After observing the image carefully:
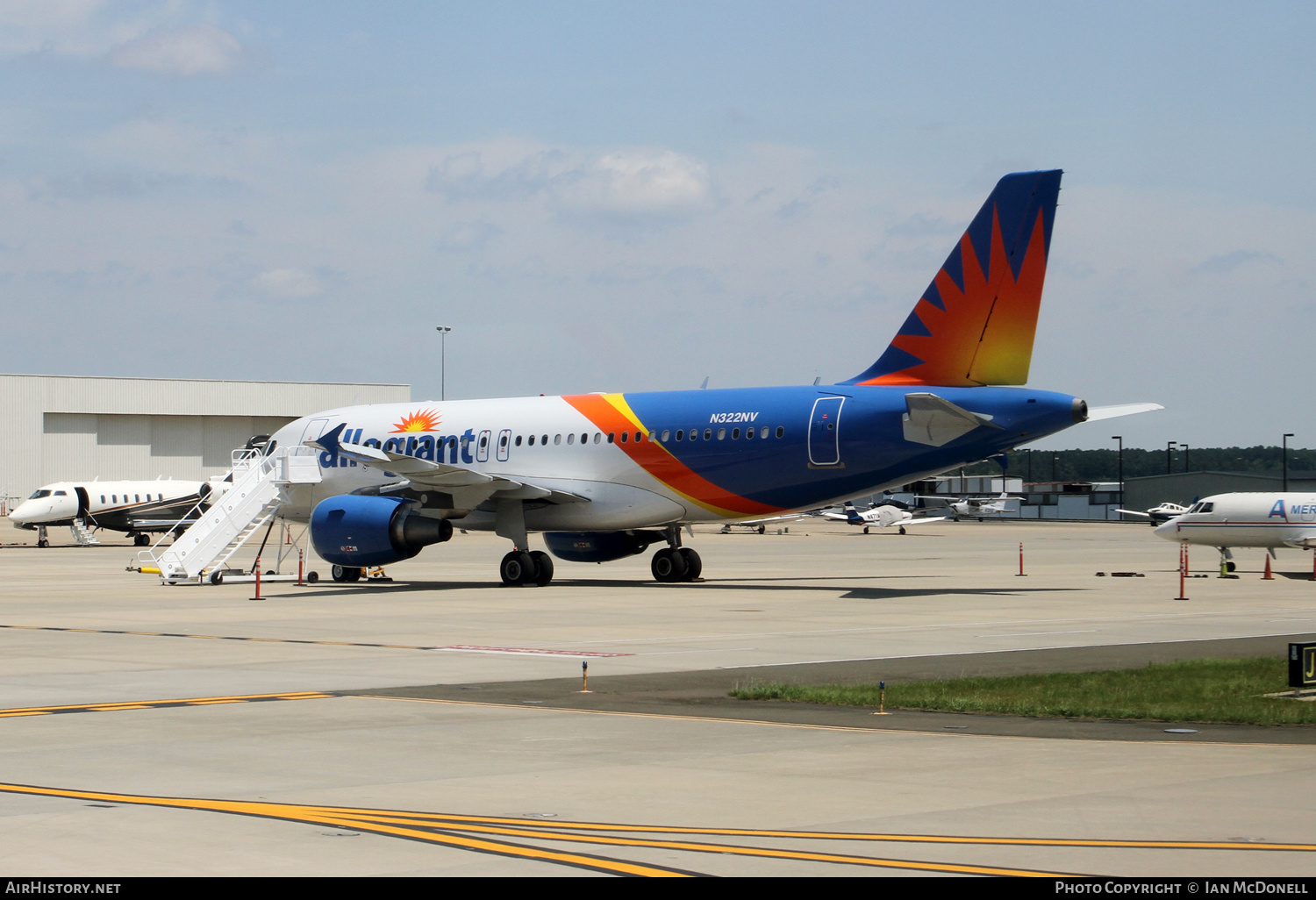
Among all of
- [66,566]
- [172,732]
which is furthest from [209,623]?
[66,566]

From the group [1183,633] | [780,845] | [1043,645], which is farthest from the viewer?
[1183,633]

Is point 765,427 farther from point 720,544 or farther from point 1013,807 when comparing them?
point 720,544

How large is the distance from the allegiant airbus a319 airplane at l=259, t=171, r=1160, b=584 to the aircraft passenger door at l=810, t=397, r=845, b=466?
1.4 inches

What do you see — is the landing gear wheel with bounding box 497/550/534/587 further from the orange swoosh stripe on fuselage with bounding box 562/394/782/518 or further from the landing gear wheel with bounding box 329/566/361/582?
the landing gear wheel with bounding box 329/566/361/582

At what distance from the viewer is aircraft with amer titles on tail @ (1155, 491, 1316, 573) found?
135 ft

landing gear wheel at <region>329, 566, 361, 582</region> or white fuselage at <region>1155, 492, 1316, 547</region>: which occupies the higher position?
white fuselage at <region>1155, 492, 1316, 547</region>

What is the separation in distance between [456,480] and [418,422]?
15.7ft

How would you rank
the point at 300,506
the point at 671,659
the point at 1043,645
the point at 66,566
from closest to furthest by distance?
the point at 671,659, the point at 1043,645, the point at 300,506, the point at 66,566

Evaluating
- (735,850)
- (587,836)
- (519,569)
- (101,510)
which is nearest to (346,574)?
(519,569)

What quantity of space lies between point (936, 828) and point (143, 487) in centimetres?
6415

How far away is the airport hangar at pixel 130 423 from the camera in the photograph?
9838cm

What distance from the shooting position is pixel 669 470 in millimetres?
34250

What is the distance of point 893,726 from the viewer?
1311 centimetres

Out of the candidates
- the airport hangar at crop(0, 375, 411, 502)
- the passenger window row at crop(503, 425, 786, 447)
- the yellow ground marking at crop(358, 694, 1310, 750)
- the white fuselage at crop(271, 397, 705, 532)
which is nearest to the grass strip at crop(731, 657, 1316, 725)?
the yellow ground marking at crop(358, 694, 1310, 750)
